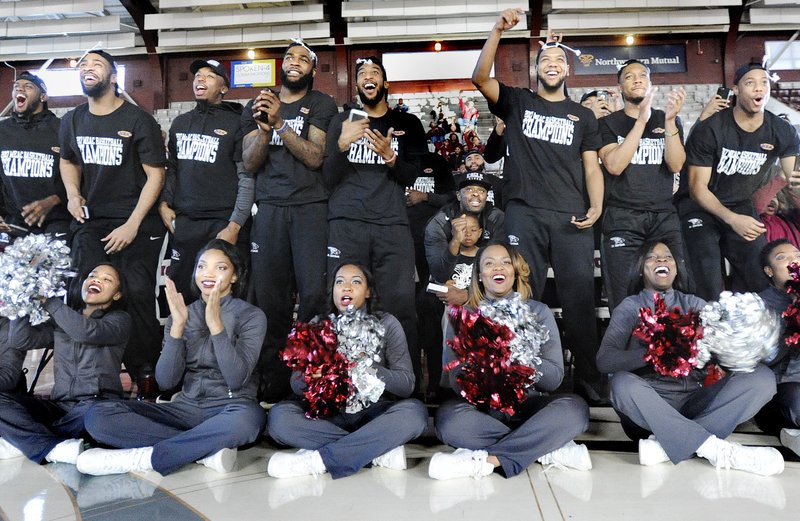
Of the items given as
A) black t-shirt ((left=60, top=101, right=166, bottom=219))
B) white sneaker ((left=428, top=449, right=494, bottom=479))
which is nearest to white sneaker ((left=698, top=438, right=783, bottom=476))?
white sneaker ((left=428, top=449, right=494, bottom=479))

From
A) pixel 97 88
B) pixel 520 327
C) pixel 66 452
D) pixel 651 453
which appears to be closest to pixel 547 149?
pixel 520 327

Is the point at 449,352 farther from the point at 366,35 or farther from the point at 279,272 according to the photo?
the point at 366,35

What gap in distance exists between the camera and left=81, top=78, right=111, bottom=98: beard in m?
4.48

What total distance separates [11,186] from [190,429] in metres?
2.64

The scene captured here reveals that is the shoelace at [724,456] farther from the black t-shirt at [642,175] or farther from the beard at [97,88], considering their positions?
the beard at [97,88]

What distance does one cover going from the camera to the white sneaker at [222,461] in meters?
3.09

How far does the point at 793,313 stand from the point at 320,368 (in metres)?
2.24

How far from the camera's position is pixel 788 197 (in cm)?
457

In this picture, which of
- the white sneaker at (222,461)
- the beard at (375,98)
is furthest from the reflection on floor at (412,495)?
the beard at (375,98)

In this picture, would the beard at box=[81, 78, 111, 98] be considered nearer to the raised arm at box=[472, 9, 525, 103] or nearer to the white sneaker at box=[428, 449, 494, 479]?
the raised arm at box=[472, 9, 525, 103]

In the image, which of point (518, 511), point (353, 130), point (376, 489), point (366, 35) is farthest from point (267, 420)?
point (366, 35)

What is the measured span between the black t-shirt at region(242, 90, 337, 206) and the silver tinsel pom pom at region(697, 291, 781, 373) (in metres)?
2.29

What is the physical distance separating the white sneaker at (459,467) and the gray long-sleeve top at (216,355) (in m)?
1.02

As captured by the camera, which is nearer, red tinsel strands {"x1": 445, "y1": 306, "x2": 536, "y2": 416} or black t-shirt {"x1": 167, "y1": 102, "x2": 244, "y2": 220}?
red tinsel strands {"x1": 445, "y1": 306, "x2": 536, "y2": 416}
